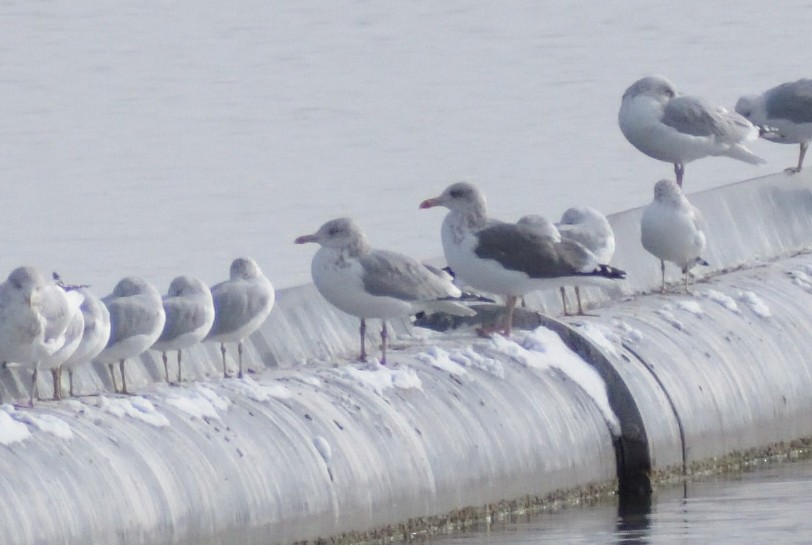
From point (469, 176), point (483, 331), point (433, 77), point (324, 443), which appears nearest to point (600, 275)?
point (483, 331)

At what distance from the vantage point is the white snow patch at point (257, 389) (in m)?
10.3

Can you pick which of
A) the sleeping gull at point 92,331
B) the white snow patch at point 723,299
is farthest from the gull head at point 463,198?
the sleeping gull at point 92,331

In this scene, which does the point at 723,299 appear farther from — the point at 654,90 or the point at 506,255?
the point at 654,90

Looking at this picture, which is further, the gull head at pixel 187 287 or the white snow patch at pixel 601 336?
the white snow patch at pixel 601 336

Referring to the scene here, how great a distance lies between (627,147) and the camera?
2844 centimetres

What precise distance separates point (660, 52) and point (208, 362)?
2718 cm

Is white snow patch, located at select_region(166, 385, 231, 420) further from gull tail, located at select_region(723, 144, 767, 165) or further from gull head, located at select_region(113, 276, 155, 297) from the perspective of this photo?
gull tail, located at select_region(723, 144, 767, 165)

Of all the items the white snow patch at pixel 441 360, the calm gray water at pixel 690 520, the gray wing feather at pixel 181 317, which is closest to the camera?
the calm gray water at pixel 690 520

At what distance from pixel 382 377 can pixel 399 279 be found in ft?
2.17

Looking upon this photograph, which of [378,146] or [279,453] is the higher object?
[378,146]

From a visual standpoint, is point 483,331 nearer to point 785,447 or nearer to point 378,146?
point 785,447

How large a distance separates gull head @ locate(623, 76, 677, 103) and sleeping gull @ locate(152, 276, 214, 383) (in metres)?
5.94

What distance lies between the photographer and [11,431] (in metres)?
9.13

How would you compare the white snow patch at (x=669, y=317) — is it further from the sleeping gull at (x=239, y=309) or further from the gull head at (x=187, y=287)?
the gull head at (x=187, y=287)
